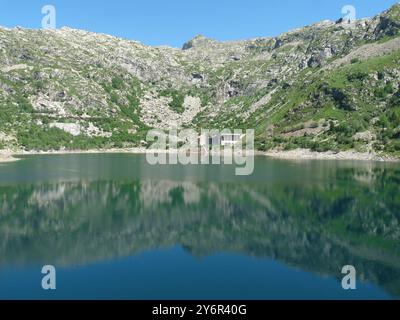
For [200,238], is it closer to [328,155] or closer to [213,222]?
[213,222]

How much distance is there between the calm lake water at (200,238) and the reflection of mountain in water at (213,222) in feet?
0.50

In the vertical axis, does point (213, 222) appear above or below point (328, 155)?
below

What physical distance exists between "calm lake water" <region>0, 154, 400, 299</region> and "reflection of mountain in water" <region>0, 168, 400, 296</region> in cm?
15

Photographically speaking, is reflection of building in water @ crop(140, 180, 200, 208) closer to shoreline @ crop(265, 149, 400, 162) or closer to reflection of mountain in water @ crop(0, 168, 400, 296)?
reflection of mountain in water @ crop(0, 168, 400, 296)

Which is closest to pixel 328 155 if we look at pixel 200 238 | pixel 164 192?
pixel 164 192

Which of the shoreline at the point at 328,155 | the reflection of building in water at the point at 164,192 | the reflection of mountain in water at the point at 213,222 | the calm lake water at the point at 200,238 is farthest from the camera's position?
the shoreline at the point at 328,155

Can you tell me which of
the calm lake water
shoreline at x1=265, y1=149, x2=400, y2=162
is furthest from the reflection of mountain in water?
shoreline at x1=265, y1=149, x2=400, y2=162

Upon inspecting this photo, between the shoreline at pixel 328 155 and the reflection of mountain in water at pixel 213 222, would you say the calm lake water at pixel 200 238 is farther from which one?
the shoreline at pixel 328 155

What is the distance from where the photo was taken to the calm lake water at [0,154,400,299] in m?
36.4

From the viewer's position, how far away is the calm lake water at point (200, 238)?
36.4 metres

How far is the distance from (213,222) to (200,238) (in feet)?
27.4

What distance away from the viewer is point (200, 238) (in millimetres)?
53500

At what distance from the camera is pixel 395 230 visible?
181 ft

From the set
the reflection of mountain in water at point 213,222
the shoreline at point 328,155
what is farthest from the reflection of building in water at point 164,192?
the shoreline at point 328,155
